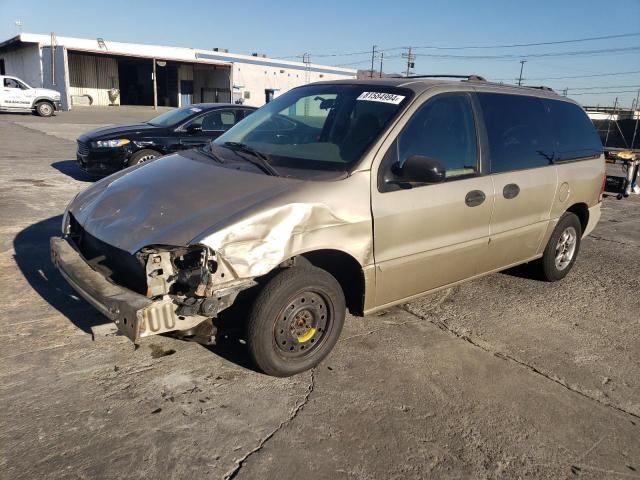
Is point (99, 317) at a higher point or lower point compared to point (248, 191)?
lower

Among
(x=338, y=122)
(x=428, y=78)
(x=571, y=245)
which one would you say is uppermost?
(x=428, y=78)

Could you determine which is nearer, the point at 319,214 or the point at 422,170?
the point at 319,214

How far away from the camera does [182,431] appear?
9.13ft

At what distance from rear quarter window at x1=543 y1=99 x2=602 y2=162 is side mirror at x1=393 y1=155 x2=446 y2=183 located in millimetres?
2054

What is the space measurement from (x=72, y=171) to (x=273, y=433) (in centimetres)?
950

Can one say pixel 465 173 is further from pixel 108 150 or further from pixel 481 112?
pixel 108 150

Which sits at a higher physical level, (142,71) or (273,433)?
(142,71)

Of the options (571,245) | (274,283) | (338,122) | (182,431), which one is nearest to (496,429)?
(274,283)

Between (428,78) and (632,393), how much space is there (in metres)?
2.75

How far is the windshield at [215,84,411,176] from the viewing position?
359cm

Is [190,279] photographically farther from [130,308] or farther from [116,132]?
[116,132]

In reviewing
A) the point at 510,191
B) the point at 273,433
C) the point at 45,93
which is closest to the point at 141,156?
the point at 510,191

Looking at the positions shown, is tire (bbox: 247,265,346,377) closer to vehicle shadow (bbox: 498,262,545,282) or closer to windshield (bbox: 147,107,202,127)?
vehicle shadow (bbox: 498,262,545,282)

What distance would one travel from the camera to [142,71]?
141 feet
